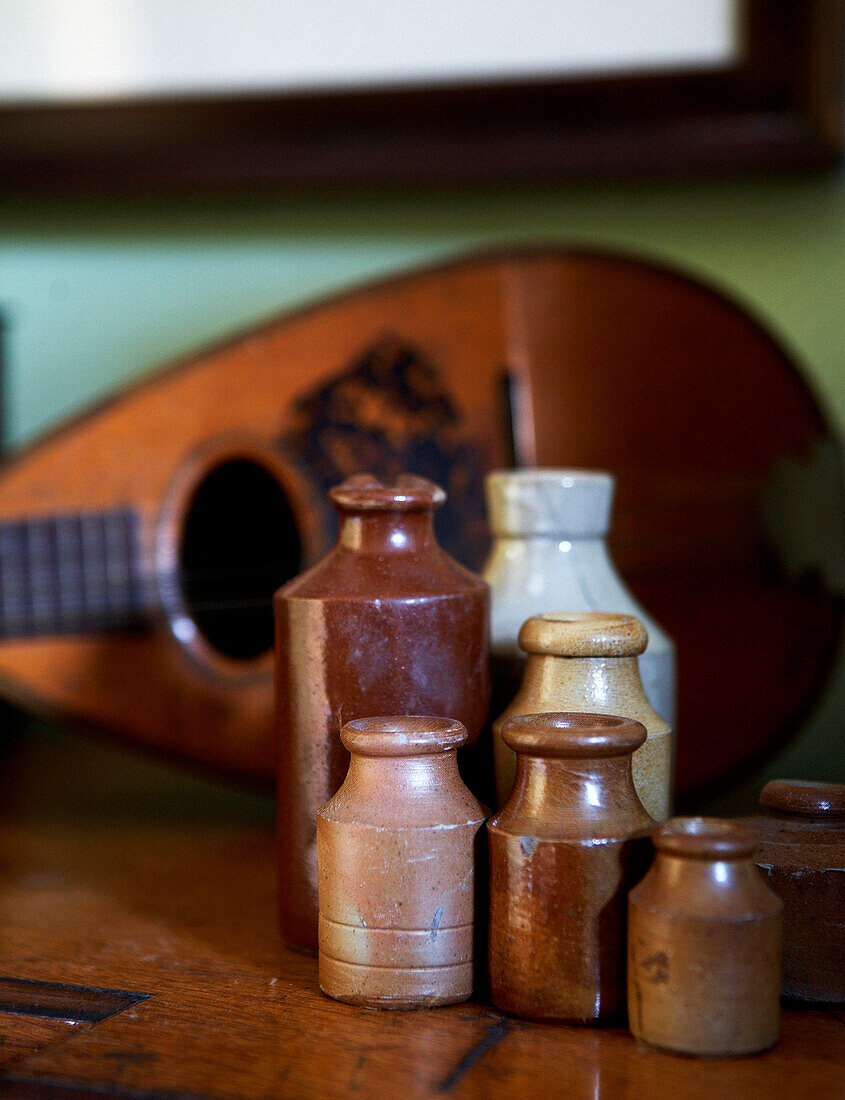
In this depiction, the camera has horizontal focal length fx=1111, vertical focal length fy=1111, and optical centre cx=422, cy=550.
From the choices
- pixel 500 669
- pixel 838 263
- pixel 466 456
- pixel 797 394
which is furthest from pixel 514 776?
pixel 838 263

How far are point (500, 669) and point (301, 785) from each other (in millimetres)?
123

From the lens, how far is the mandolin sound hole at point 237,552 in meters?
0.86

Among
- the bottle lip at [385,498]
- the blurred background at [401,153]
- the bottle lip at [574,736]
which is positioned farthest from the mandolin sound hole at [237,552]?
the bottle lip at [574,736]

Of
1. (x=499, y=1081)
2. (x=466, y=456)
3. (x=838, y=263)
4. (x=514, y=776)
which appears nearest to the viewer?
(x=499, y=1081)

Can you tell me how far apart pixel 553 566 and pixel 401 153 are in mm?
536

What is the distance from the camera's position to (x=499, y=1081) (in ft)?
1.35

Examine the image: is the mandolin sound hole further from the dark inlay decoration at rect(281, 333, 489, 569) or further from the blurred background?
the blurred background

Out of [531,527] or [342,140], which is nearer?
[531,527]

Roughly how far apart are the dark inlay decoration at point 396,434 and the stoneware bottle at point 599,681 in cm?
28

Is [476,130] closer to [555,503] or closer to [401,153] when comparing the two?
[401,153]

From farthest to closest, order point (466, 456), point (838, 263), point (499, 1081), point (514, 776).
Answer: point (838, 263)
point (466, 456)
point (514, 776)
point (499, 1081)

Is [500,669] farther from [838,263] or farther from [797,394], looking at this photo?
[838,263]

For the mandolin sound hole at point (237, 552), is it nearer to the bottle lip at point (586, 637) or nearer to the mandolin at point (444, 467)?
the mandolin at point (444, 467)

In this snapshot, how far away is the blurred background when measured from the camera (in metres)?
0.96
